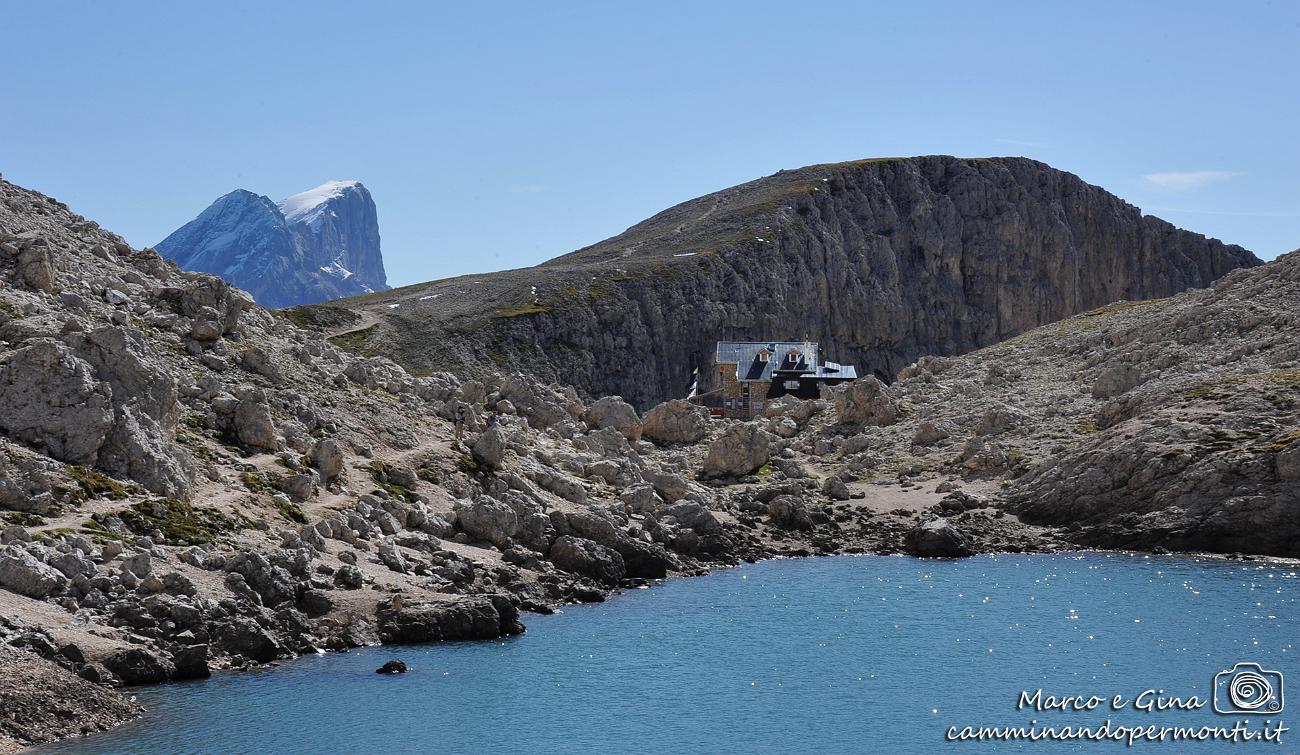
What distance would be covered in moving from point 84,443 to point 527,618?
20244 mm

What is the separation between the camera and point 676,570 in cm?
8212

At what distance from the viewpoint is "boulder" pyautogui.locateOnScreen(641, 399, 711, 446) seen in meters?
127

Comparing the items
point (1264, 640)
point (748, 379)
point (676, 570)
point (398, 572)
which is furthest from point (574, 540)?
point (748, 379)

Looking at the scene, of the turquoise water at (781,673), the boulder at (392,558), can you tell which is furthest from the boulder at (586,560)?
the boulder at (392,558)

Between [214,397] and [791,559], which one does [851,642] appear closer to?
[791,559]

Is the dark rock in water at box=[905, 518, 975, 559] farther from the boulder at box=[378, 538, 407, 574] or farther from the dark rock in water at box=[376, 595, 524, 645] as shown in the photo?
the boulder at box=[378, 538, 407, 574]

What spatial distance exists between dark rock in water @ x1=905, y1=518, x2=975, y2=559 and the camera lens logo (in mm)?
33266

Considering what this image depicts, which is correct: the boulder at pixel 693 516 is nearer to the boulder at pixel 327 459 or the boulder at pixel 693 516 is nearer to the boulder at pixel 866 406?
the boulder at pixel 327 459

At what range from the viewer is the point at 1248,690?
52562 millimetres

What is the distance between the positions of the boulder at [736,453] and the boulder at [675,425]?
14.3m

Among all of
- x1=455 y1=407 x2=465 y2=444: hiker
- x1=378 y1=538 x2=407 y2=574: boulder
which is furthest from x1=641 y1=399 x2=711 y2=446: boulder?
x1=378 y1=538 x2=407 y2=574: boulder

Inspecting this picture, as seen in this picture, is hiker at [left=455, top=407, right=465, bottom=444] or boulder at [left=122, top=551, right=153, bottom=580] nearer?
boulder at [left=122, top=551, right=153, bottom=580]

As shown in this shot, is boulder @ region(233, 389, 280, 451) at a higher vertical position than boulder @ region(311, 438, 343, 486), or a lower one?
higher

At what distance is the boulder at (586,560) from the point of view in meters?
75.8
